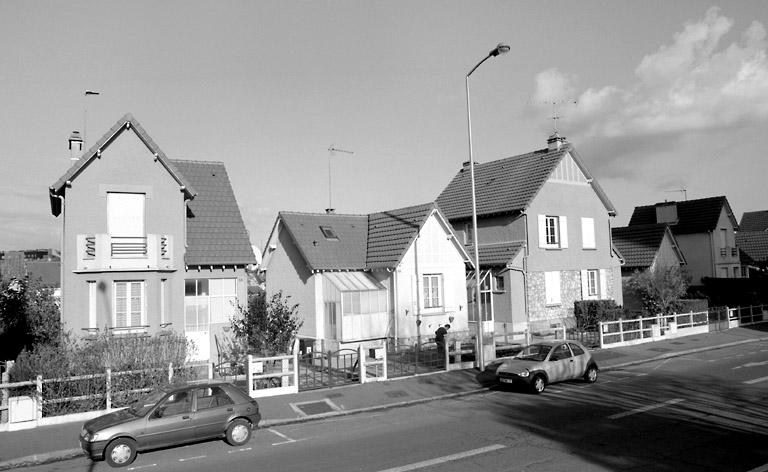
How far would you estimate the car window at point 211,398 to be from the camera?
12789 mm

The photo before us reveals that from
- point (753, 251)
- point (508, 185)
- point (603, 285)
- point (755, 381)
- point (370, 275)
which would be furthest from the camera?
point (753, 251)

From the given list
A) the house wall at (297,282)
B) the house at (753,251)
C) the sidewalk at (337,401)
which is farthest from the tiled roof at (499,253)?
the house at (753,251)

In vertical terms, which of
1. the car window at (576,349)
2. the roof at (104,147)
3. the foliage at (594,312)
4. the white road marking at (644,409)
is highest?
the roof at (104,147)

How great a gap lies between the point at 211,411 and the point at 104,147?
12.9 meters

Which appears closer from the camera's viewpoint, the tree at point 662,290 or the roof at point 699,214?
the tree at point 662,290

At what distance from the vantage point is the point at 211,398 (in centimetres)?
1293

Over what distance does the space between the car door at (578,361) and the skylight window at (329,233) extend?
13.1 metres

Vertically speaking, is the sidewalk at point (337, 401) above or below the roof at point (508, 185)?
below

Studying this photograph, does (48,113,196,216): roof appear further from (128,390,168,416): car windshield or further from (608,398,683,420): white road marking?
(608,398,683,420): white road marking

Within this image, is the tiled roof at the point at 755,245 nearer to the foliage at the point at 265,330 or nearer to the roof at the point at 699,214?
the roof at the point at 699,214

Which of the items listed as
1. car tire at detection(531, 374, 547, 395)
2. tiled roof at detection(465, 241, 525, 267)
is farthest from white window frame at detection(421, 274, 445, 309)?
car tire at detection(531, 374, 547, 395)

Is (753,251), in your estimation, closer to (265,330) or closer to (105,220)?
(265,330)

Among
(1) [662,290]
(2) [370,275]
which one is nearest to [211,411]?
(2) [370,275]

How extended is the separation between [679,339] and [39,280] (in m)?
31.7
